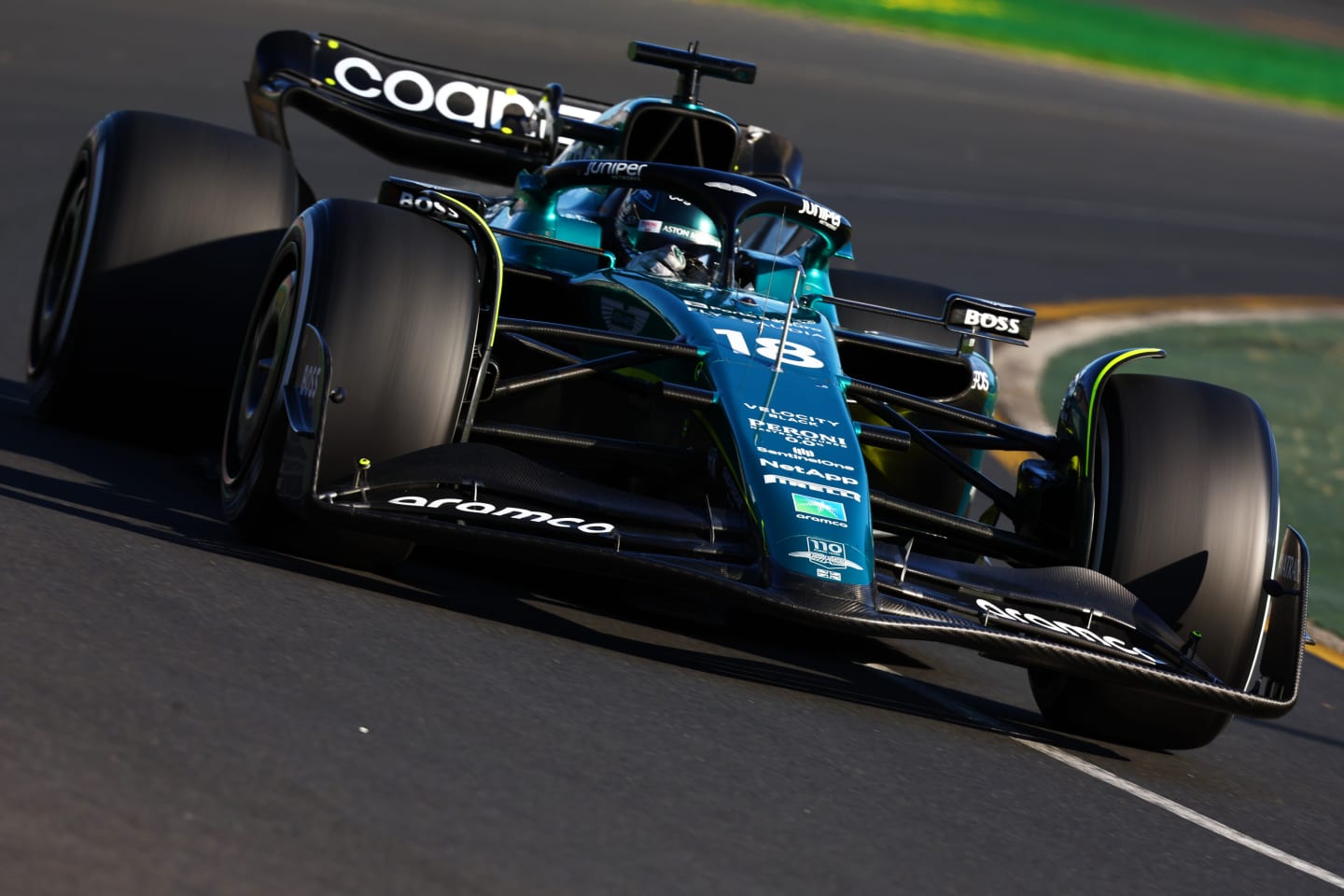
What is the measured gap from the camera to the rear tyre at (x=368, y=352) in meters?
5.41

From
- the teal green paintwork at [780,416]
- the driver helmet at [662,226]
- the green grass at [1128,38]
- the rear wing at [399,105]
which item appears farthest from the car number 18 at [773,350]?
the green grass at [1128,38]

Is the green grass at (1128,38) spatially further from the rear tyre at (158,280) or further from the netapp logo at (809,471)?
the netapp logo at (809,471)

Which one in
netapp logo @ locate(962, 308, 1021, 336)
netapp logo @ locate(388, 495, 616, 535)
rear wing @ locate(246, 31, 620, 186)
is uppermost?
rear wing @ locate(246, 31, 620, 186)

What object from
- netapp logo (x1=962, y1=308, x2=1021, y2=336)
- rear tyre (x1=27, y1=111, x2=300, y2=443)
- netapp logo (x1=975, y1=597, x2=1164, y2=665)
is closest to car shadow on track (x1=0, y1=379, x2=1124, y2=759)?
rear tyre (x1=27, y1=111, x2=300, y2=443)

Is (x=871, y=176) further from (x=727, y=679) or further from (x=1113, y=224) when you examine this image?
(x=727, y=679)

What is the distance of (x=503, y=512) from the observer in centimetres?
526

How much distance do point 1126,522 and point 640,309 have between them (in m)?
1.78

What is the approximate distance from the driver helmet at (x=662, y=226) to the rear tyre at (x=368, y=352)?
180 cm

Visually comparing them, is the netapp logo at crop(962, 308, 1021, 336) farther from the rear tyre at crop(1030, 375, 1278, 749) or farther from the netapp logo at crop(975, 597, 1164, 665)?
the netapp logo at crop(975, 597, 1164, 665)

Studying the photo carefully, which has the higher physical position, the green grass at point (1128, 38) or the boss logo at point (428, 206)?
the green grass at point (1128, 38)

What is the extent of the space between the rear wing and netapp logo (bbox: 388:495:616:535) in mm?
4068

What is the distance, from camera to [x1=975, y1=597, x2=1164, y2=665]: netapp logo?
210 inches

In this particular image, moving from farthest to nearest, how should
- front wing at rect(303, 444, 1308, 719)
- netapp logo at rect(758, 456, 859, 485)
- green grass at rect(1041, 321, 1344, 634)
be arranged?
green grass at rect(1041, 321, 1344, 634) < netapp logo at rect(758, 456, 859, 485) < front wing at rect(303, 444, 1308, 719)

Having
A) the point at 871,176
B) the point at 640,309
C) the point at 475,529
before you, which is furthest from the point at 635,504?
the point at 871,176
